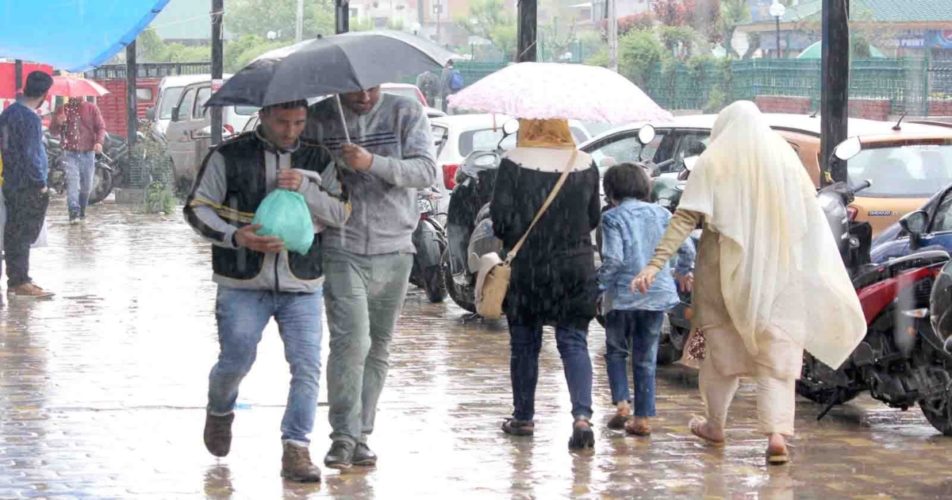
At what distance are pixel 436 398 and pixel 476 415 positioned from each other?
591 millimetres

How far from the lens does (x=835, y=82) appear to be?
12.1 metres

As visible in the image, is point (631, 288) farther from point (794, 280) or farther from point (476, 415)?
point (476, 415)

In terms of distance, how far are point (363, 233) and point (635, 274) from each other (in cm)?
167

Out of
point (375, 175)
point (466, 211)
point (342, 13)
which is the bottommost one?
point (466, 211)

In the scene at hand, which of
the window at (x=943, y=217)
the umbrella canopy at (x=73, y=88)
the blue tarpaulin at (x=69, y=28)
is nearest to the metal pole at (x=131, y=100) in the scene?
the umbrella canopy at (x=73, y=88)

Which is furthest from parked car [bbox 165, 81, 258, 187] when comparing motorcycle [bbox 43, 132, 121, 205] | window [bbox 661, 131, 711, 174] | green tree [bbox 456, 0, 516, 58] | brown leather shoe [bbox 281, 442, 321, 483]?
green tree [bbox 456, 0, 516, 58]

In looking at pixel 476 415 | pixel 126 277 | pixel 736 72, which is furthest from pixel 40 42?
pixel 736 72

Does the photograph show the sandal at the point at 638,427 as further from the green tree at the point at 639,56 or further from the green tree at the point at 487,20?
the green tree at the point at 487,20

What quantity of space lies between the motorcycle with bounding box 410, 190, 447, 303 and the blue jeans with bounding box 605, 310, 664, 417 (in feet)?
17.1

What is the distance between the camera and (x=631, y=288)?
316 inches

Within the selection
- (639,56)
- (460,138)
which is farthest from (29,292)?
(639,56)

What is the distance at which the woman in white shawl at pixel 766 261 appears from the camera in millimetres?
7855

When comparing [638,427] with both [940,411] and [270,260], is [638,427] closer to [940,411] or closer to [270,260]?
[940,411]

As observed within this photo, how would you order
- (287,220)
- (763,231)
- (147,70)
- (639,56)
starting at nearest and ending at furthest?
(287,220), (763,231), (147,70), (639,56)
